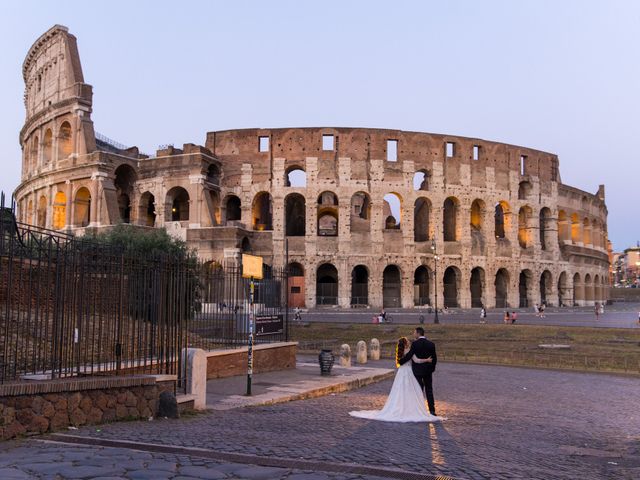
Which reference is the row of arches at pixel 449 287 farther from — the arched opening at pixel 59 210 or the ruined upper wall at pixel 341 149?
the arched opening at pixel 59 210

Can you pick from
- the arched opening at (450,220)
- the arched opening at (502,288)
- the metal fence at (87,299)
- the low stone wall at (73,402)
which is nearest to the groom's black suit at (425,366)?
the metal fence at (87,299)

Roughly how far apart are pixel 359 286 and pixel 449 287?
26.0 ft

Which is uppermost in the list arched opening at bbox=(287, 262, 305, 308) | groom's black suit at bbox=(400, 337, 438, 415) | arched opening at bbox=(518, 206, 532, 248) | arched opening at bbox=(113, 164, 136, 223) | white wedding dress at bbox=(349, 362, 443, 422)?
arched opening at bbox=(113, 164, 136, 223)

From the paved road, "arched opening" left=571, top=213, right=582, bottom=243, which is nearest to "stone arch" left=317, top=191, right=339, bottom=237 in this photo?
the paved road

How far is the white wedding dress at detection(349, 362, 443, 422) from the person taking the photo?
9688 millimetres

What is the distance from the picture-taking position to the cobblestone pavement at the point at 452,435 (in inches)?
263

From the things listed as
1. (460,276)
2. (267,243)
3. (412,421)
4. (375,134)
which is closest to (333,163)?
(375,134)

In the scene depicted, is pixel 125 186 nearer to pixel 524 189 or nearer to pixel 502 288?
pixel 502 288

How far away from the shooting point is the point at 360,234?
47.0 meters

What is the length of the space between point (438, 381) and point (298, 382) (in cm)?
410

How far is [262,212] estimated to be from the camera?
52.4 metres

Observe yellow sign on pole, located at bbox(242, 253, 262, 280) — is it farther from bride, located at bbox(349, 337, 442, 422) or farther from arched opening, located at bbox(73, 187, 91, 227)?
arched opening, located at bbox(73, 187, 91, 227)

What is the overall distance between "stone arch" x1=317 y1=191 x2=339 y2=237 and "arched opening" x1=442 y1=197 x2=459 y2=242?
9.16m

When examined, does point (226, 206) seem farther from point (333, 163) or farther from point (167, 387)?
point (167, 387)
